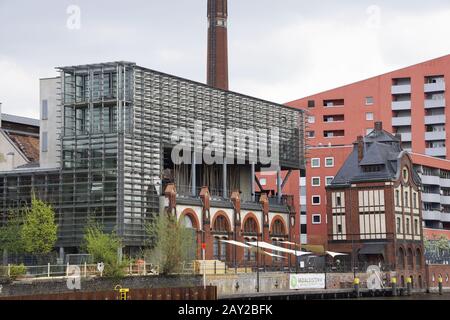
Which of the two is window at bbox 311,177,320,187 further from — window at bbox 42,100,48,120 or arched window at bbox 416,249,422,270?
window at bbox 42,100,48,120

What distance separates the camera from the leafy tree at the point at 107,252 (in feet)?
221

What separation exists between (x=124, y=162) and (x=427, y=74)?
3552 inches

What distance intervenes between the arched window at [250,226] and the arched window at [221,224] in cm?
460

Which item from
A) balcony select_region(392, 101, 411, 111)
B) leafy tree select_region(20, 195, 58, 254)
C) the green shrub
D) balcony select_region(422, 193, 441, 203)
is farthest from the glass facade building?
balcony select_region(392, 101, 411, 111)

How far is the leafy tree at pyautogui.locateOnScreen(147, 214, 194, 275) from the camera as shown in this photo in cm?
7319

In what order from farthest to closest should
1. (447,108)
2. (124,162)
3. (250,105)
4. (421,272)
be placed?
1. (447,108)
2. (421,272)
3. (250,105)
4. (124,162)

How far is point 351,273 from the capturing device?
96562 millimetres

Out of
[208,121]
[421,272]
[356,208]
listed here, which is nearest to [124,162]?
[208,121]

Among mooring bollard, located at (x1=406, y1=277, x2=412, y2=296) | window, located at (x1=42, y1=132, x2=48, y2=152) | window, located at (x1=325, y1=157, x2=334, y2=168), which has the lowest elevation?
mooring bollard, located at (x1=406, y1=277, x2=412, y2=296)

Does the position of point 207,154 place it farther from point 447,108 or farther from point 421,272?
point 447,108

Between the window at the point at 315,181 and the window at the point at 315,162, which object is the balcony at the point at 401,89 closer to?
the window at the point at 315,162

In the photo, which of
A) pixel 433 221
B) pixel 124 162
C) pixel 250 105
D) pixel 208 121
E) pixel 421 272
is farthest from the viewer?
pixel 433 221

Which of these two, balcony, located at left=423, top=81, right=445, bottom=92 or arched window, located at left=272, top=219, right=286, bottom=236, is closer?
arched window, located at left=272, top=219, right=286, bottom=236

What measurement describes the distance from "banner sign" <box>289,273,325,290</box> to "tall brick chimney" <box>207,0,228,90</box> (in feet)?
128
